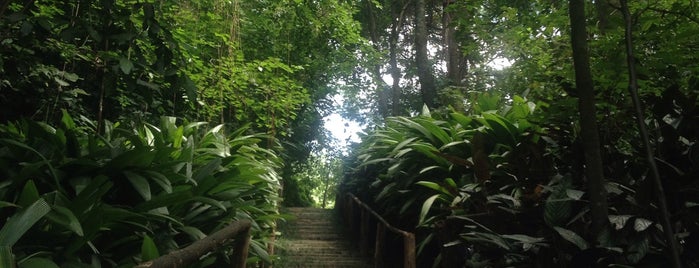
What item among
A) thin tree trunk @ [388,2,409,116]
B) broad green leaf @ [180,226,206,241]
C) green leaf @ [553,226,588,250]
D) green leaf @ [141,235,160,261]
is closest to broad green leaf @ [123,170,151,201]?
broad green leaf @ [180,226,206,241]

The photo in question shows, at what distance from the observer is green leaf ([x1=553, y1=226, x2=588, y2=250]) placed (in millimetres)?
1539

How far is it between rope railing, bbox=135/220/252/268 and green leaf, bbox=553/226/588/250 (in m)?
1.20

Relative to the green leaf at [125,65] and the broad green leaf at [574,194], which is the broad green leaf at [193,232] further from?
the broad green leaf at [574,194]

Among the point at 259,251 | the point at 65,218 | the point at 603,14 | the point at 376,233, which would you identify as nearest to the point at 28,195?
the point at 65,218

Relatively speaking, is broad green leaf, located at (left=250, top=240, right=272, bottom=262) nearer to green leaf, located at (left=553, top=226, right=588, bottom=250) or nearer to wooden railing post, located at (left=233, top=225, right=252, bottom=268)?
wooden railing post, located at (left=233, top=225, right=252, bottom=268)

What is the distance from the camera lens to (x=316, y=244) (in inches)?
232

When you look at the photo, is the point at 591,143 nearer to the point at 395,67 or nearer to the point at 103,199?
the point at 103,199

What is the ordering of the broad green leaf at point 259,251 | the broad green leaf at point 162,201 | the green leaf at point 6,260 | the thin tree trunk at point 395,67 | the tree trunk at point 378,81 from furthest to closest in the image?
the tree trunk at point 378,81 < the thin tree trunk at point 395,67 < the broad green leaf at point 259,251 < the broad green leaf at point 162,201 < the green leaf at point 6,260

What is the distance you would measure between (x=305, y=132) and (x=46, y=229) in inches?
319

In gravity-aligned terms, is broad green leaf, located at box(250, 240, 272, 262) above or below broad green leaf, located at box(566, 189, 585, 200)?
below

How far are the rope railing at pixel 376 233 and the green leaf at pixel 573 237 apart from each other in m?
1.33

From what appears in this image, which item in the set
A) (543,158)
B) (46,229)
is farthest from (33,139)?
(543,158)

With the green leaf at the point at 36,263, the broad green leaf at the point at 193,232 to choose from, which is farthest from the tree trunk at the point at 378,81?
the green leaf at the point at 36,263

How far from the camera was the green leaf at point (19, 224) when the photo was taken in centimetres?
150
